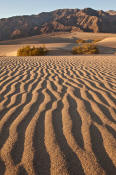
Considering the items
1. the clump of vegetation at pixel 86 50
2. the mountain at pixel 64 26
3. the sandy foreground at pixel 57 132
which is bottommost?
the clump of vegetation at pixel 86 50

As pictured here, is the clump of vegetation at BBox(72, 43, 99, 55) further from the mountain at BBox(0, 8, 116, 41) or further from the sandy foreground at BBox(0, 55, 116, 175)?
the mountain at BBox(0, 8, 116, 41)

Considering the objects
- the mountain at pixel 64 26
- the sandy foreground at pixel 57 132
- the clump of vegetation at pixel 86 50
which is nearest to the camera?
the sandy foreground at pixel 57 132

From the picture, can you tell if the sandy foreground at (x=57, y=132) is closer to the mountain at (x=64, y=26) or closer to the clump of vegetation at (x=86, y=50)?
the clump of vegetation at (x=86, y=50)

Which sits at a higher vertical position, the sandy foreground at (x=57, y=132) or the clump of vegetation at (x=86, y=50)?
the sandy foreground at (x=57, y=132)

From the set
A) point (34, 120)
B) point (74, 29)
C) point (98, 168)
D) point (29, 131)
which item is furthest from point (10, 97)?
point (74, 29)

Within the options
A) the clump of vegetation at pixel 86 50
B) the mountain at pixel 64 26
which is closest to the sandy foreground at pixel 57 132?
the clump of vegetation at pixel 86 50

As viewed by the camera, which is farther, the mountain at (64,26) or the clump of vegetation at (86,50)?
the mountain at (64,26)

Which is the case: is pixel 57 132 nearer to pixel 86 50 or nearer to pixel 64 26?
pixel 86 50

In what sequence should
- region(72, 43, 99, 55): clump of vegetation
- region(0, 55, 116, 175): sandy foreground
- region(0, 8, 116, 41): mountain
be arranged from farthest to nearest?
1. region(0, 8, 116, 41): mountain
2. region(72, 43, 99, 55): clump of vegetation
3. region(0, 55, 116, 175): sandy foreground

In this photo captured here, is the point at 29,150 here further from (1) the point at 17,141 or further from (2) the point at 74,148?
(2) the point at 74,148

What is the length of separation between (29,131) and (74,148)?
2.25ft

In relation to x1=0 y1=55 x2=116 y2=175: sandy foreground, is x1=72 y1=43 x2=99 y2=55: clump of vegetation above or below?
below

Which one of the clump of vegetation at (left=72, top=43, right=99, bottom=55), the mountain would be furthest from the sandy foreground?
the mountain

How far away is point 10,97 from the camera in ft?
12.0
